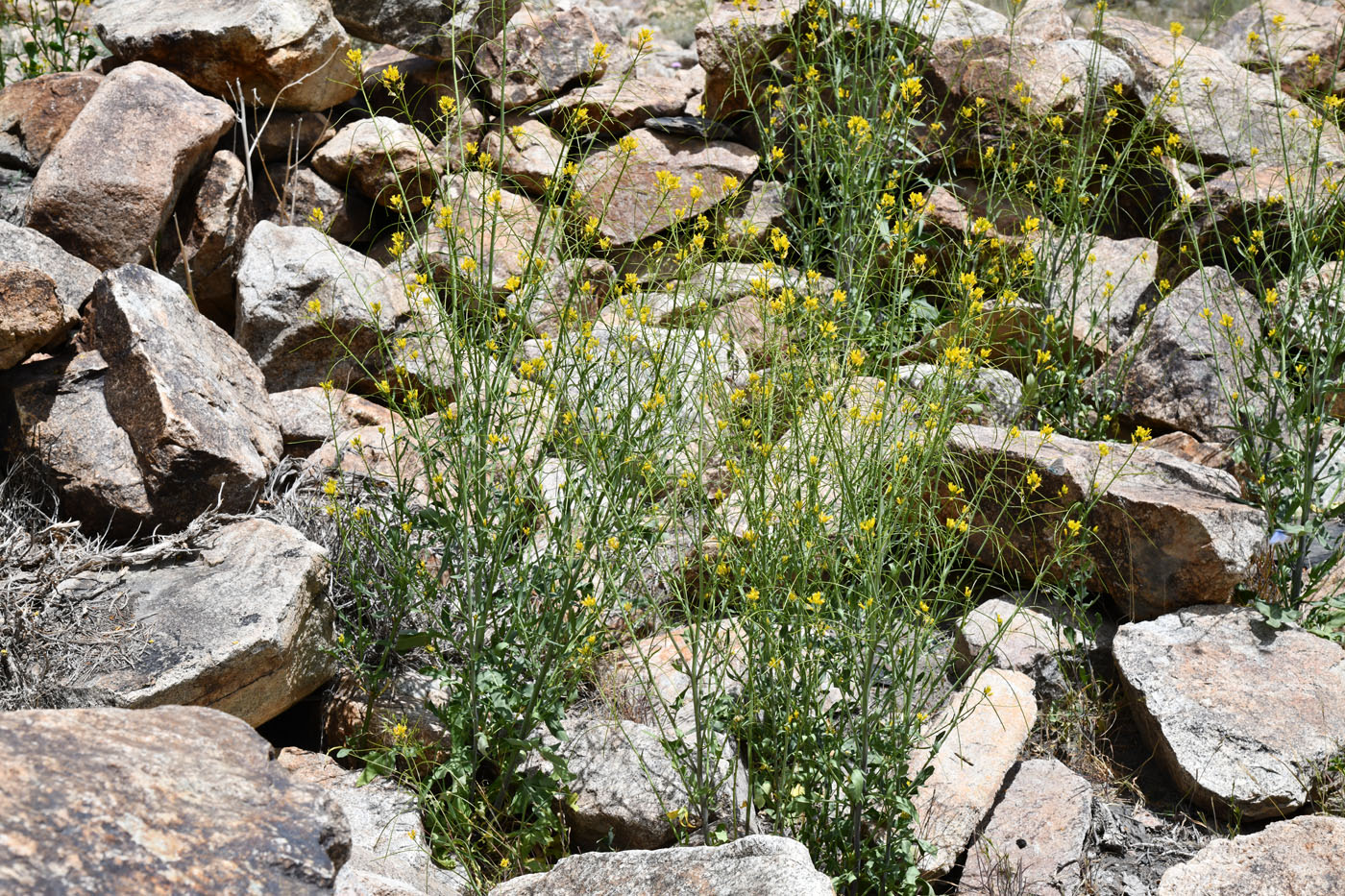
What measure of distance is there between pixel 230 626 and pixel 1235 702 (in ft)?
9.41

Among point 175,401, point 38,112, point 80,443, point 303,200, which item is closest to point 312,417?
point 175,401

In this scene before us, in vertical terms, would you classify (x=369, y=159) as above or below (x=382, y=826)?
above

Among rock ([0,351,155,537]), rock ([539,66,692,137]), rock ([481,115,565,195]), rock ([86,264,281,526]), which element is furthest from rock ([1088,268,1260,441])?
rock ([0,351,155,537])

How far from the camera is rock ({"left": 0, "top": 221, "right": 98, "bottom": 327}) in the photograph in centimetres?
376

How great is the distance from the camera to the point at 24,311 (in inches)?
139

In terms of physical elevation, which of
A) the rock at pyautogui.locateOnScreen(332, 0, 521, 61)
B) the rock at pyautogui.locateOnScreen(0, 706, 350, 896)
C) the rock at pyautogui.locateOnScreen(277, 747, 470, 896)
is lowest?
the rock at pyautogui.locateOnScreen(277, 747, 470, 896)

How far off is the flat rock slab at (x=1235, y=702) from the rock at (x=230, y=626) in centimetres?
244

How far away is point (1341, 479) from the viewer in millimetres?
3732

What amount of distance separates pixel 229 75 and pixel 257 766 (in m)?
4.03

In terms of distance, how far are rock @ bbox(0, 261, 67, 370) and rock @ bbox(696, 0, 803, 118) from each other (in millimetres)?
2880

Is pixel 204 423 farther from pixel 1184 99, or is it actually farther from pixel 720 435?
pixel 1184 99

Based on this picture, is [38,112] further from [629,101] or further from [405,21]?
[629,101]

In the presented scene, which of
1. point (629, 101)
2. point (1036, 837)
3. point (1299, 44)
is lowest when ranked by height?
point (1036, 837)

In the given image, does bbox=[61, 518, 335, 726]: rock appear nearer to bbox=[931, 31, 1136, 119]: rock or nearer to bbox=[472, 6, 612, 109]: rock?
bbox=[472, 6, 612, 109]: rock
